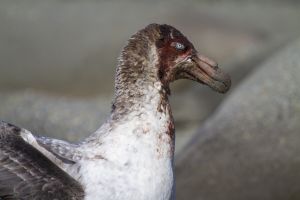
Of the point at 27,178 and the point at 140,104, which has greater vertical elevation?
the point at 140,104

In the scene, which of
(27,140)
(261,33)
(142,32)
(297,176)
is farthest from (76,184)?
(261,33)

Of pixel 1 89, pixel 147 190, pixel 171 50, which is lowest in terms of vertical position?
pixel 1 89

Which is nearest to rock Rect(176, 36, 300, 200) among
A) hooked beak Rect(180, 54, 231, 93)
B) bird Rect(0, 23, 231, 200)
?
hooked beak Rect(180, 54, 231, 93)

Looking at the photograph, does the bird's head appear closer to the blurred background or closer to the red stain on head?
the red stain on head

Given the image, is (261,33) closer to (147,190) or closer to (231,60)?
(231,60)

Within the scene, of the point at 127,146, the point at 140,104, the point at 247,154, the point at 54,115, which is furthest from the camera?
the point at 54,115

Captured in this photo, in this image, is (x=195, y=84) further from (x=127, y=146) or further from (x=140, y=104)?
(x=127, y=146)

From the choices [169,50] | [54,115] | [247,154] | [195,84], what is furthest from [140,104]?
[195,84]

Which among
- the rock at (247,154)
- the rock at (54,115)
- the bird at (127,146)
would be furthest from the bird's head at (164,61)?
the rock at (54,115)
